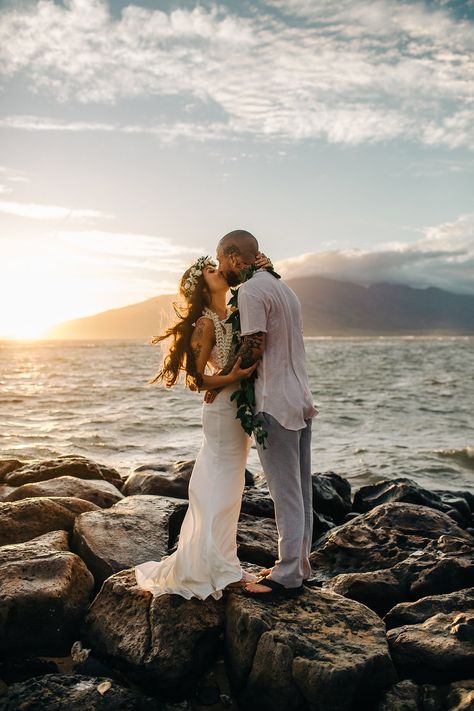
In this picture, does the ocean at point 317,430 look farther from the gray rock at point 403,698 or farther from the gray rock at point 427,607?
the gray rock at point 403,698

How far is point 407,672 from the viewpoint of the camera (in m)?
4.89

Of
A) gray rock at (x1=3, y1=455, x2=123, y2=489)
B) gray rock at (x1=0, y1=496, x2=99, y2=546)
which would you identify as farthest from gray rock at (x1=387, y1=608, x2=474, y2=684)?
gray rock at (x1=3, y1=455, x2=123, y2=489)

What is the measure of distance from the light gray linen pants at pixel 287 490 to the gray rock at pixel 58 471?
5901mm

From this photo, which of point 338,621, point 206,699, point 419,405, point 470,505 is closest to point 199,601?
point 206,699

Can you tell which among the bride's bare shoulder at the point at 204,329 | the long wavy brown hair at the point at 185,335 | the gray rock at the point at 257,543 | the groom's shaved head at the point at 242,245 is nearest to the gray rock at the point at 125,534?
the gray rock at the point at 257,543

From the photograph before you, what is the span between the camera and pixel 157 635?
4996 millimetres

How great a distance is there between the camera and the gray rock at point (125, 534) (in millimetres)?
6359

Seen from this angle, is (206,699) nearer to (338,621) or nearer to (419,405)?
(338,621)

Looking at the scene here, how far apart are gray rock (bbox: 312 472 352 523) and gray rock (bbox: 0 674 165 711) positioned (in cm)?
545

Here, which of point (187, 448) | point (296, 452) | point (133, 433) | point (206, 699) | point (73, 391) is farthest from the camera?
point (73, 391)

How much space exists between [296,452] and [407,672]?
1807 millimetres

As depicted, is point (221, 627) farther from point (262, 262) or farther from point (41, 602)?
point (262, 262)

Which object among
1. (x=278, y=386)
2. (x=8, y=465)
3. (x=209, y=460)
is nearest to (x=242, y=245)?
(x=278, y=386)

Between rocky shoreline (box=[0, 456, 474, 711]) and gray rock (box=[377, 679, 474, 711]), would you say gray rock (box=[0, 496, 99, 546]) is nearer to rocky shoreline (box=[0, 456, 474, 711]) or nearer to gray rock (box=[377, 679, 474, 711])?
rocky shoreline (box=[0, 456, 474, 711])
